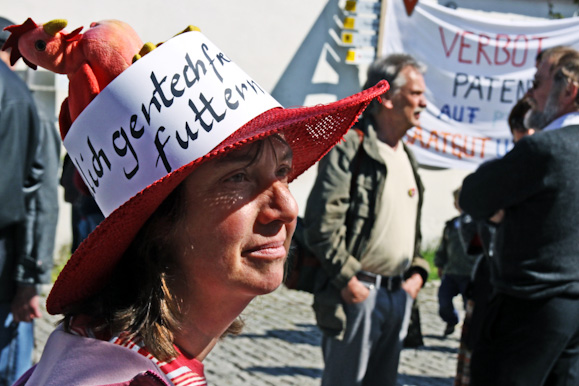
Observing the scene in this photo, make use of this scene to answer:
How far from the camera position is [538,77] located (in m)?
3.48

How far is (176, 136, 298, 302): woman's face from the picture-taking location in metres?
1.38

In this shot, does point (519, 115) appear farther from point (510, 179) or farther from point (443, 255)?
point (510, 179)

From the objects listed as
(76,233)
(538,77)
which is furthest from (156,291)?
(76,233)

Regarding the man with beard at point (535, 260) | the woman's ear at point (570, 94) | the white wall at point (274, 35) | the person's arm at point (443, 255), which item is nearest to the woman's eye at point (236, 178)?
the man with beard at point (535, 260)

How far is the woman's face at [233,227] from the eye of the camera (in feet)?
4.54

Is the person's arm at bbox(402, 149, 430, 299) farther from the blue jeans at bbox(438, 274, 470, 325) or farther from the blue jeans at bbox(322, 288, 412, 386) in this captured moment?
the blue jeans at bbox(438, 274, 470, 325)

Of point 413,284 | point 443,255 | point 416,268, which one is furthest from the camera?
point 443,255

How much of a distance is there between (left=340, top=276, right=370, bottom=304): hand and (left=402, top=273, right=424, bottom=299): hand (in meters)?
0.34

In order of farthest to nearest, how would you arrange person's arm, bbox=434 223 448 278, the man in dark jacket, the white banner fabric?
1. the white banner fabric
2. person's arm, bbox=434 223 448 278
3. the man in dark jacket

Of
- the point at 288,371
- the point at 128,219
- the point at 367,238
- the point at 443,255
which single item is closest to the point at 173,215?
the point at 128,219

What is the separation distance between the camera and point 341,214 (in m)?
3.46

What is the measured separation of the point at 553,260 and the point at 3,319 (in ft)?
8.07

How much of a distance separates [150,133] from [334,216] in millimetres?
2123

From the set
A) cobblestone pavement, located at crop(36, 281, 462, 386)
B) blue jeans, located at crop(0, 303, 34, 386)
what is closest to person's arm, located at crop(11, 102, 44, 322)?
blue jeans, located at crop(0, 303, 34, 386)
